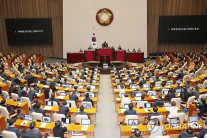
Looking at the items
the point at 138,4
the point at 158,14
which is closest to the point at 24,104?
the point at 138,4

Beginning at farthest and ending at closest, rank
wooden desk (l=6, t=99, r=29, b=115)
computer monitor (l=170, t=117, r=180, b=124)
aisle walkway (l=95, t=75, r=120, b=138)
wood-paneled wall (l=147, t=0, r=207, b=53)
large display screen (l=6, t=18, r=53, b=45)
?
large display screen (l=6, t=18, r=53, b=45) < wood-paneled wall (l=147, t=0, r=207, b=53) < wooden desk (l=6, t=99, r=29, b=115) < aisle walkway (l=95, t=75, r=120, b=138) < computer monitor (l=170, t=117, r=180, b=124)

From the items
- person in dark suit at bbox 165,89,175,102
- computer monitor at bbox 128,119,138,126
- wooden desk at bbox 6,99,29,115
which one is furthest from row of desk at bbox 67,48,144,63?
computer monitor at bbox 128,119,138,126

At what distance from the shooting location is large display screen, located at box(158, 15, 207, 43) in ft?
86.8

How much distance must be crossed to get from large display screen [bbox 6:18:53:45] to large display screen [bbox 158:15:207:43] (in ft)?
46.6

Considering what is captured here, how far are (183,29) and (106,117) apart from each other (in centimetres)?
2025

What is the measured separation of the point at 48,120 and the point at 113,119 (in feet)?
11.6

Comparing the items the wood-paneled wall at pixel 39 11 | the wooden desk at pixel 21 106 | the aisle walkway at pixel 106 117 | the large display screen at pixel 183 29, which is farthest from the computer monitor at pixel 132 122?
the wood-paneled wall at pixel 39 11

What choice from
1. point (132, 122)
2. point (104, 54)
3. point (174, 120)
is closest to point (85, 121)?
point (132, 122)

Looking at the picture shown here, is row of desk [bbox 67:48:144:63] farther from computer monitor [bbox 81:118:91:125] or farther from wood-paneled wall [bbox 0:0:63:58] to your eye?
computer monitor [bbox 81:118:91:125]

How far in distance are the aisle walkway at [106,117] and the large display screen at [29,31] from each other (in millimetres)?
14636

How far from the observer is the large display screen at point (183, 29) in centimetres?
2645

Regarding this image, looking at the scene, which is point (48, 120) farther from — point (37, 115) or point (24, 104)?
point (24, 104)

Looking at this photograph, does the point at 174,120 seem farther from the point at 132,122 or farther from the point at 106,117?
the point at 106,117

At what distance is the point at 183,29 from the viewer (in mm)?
26750
